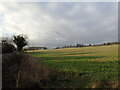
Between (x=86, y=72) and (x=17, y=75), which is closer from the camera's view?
(x=17, y=75)

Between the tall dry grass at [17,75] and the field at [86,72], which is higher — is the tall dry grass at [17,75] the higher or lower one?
the higher one

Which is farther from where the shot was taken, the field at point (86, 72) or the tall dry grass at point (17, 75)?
the field at point (86, 72)

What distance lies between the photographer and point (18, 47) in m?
36.6

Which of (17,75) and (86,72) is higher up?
(17,75)

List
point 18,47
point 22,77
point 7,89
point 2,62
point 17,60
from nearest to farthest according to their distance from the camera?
point 7,89 < point 22,77 < point 2,62 < point 17,60 < point 18,47

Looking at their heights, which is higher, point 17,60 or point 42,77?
point 17,60

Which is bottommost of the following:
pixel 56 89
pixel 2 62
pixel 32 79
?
pixel 56 89

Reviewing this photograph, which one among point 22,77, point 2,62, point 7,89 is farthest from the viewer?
point 2,62

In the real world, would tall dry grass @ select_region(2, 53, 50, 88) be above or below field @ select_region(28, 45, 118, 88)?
above

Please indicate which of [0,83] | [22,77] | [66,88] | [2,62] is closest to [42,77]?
[22,77]

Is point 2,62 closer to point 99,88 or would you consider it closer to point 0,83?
point 0,83

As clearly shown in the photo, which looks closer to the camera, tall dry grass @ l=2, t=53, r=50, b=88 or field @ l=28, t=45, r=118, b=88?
tall dry grass @ l=2, t=53, r=50, b=88

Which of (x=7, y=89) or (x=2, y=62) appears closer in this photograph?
(x=7, y=89)

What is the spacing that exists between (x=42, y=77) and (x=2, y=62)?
4.21m
